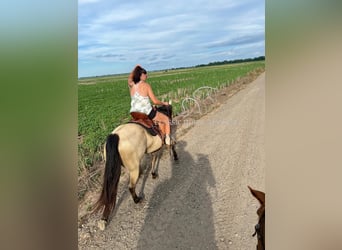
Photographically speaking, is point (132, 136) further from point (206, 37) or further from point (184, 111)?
point (206, 37)

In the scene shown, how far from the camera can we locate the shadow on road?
0.79 metres

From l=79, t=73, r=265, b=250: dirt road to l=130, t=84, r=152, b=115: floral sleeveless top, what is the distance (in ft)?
0.49

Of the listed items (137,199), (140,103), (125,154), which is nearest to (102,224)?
(137,199)

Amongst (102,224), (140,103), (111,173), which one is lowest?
(102,224)

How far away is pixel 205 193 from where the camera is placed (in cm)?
82

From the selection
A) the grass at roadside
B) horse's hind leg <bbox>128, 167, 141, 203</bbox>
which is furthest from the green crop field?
horse's hind leg <bbox>128, 167, 141, 203</bbox>

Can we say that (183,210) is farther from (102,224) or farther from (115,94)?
(115,94)

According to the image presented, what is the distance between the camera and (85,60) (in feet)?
2.51

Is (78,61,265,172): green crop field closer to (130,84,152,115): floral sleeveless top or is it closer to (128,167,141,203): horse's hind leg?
(130,84,152,115): floral sleeveless top

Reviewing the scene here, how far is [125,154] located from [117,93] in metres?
0.19

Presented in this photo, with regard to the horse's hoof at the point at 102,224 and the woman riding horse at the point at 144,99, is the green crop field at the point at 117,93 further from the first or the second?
the horse's hoof at the point at 102,224

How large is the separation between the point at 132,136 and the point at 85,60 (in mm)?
290

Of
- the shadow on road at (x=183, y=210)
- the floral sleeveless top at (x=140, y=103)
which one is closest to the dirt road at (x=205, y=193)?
the shadow on road at (x=183, y=210)
